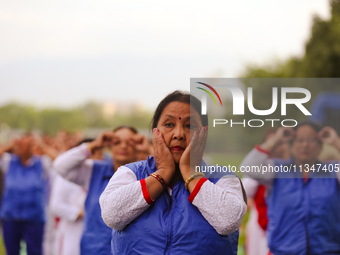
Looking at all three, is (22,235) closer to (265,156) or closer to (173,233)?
(265,156)

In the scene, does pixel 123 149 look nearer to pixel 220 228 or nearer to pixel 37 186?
pixel 220 228

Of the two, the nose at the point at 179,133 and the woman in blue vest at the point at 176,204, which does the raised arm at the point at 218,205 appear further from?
the nose at the point at 179,133

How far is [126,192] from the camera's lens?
226 centimetres

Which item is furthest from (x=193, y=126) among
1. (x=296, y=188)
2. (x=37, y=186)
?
(x=37, y=186)

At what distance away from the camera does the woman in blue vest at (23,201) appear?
6.69m

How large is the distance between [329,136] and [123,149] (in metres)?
2.01

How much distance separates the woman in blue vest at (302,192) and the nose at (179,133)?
1.37 m

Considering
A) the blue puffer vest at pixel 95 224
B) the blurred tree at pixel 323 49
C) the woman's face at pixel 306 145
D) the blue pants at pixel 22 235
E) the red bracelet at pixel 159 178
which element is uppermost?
the blurred tree at pixel 323 49

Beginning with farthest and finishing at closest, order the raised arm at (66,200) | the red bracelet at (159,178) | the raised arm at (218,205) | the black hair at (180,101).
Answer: the raised arm at (66,200) < the black hair at (180,101) < the red bracelet at (159,178) < the raised arm at (218,205)

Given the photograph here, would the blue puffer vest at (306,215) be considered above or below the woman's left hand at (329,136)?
below

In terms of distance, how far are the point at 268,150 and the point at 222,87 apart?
1.50 m

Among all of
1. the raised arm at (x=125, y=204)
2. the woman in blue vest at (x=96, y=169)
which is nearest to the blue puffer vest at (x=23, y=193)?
the woman in blue vest at (x=96, y=169)

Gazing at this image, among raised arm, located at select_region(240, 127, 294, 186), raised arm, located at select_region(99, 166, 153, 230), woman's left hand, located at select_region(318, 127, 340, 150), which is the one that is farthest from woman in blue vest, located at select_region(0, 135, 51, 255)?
raised arm, located at select_region(99, 166, 153, 230)

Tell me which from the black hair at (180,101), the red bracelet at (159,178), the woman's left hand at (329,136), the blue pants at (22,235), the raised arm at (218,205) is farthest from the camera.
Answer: the blue pants at (22,235)
